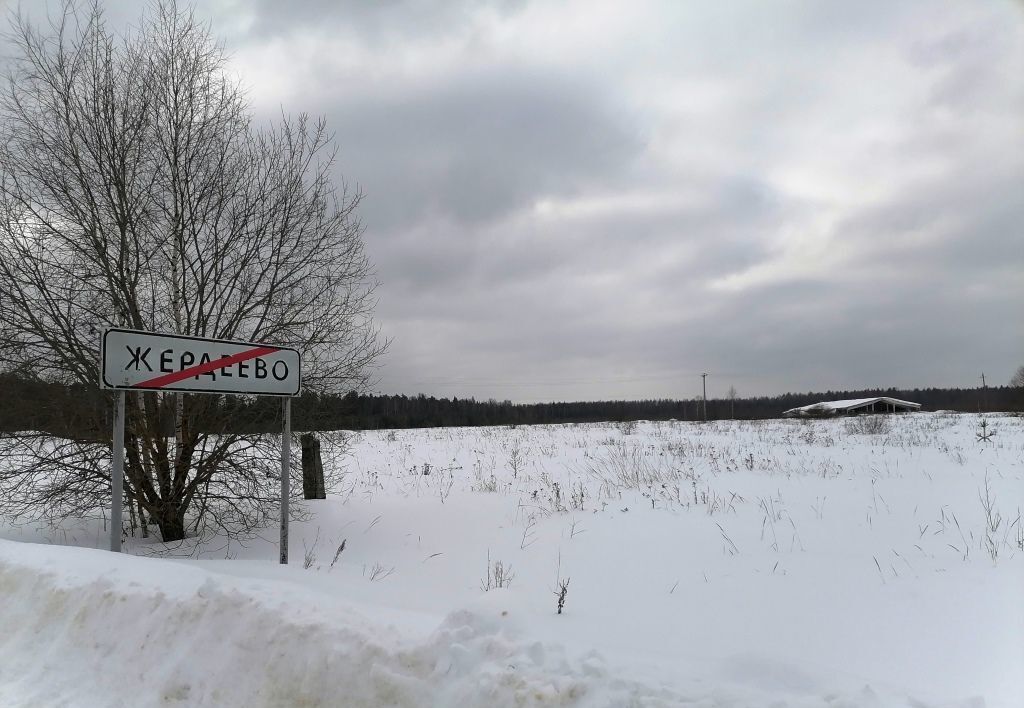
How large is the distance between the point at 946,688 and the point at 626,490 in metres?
6.92

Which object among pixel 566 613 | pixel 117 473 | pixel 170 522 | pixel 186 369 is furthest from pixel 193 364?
pixel 566 613

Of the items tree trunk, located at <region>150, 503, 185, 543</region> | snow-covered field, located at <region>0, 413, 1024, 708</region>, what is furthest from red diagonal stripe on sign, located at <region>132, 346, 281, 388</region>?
tree trunk, located at <region>150, 503, 185, 543</region>

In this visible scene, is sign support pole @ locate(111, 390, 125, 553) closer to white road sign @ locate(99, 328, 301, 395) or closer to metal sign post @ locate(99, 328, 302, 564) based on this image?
metal sign post @ locate(99, 328, 302, 564)

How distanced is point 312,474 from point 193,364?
425 centimetres

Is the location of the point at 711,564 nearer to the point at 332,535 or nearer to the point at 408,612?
the point at 408,612

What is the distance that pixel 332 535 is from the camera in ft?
25.8

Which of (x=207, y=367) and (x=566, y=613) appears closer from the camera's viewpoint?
(x=566, y=613)

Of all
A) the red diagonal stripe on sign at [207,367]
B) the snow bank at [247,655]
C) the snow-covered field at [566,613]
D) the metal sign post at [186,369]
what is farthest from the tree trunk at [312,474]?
the snow bank at [247,655]

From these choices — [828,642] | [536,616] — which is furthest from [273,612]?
[828,642]

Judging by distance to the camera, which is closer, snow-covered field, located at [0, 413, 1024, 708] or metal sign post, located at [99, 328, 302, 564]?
snow-covered field, located at [0, 413, 1024, 708]

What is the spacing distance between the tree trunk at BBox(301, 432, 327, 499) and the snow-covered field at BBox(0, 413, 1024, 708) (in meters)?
1.41

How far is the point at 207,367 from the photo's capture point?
535 centimetres

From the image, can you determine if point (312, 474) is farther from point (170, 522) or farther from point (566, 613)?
point (566, 613)

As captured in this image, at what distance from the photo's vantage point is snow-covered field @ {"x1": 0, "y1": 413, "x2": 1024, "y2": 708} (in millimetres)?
3023
